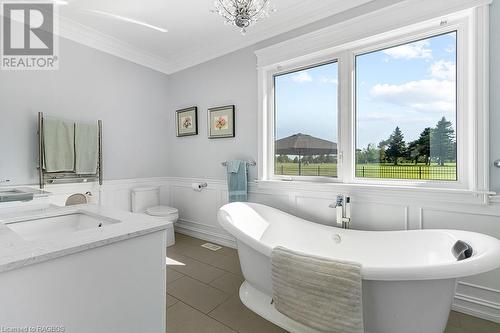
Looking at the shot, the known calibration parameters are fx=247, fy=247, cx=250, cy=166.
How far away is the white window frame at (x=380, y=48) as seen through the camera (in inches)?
65.7

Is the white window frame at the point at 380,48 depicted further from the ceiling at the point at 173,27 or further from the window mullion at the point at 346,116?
the ceiling at the point at 173,27

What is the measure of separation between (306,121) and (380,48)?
90 centimetres

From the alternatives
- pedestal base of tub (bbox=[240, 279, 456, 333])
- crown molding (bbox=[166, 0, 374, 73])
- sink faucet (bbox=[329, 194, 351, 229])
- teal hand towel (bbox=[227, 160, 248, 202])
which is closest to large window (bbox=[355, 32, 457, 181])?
sink faucet (bbox=[329, 194, 351, 229])

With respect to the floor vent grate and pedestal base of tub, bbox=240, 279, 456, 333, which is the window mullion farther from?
the floor vent grate

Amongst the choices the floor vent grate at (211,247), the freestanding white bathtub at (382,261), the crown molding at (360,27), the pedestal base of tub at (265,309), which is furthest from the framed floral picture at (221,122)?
the pedestal base of tub at (265,309)

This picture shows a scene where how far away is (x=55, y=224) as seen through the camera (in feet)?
4.25

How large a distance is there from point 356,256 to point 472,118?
1.28m

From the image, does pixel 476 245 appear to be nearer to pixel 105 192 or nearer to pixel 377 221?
pixel 377 221

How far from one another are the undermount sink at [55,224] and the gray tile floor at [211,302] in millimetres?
880

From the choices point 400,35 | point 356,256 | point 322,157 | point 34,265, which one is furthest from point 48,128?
point 400,35

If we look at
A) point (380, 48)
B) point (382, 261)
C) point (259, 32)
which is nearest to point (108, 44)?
point (259, 32)

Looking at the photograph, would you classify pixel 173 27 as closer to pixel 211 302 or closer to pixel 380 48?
pixel 380 48

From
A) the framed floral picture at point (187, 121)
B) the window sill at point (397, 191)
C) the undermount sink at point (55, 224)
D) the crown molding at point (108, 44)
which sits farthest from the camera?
the framed floral picture at point (187, 121)

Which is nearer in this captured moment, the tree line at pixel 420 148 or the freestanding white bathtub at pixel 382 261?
the freestanding white bathtub at pixel 382 261
